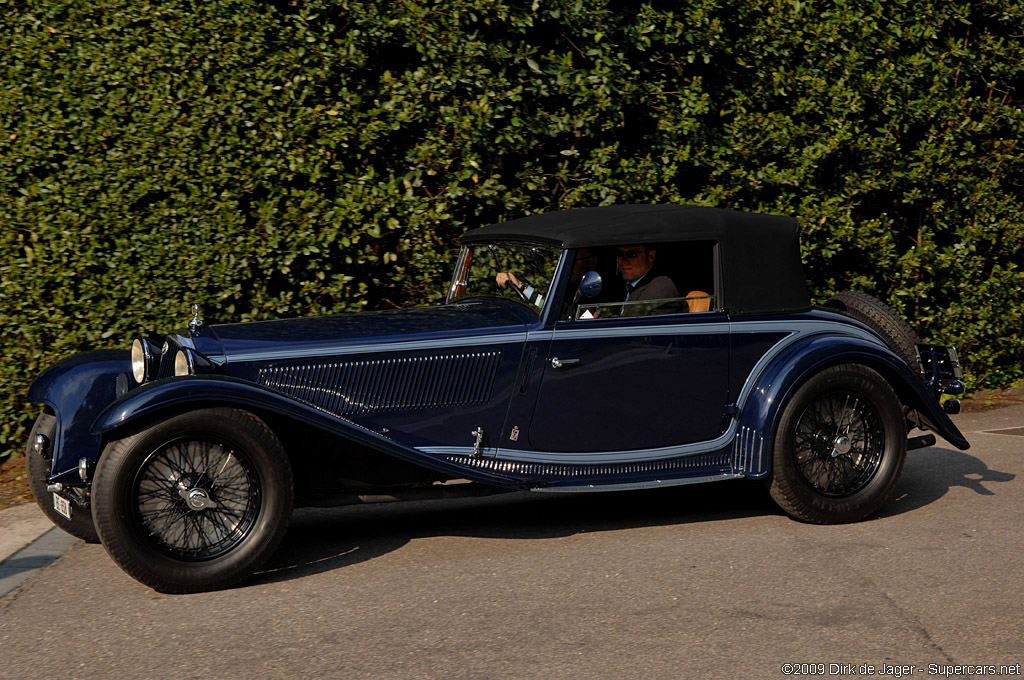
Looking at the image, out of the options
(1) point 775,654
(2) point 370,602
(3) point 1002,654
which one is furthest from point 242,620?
(3) point 1002,654

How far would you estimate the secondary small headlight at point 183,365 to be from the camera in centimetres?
482

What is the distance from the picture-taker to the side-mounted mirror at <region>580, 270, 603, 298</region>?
5137mm

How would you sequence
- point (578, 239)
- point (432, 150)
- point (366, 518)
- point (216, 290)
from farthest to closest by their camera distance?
1. point (432, 150)
2. point (216, 290)
3. point (366, 518)
4. point (578, 239)

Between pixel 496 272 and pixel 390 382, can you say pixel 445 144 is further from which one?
pixel 390 382

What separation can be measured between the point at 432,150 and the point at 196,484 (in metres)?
3.48

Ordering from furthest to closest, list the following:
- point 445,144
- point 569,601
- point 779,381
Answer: point 445,144 < point 779,381 < point 569,601

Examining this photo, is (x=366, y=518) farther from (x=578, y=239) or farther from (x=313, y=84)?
(x=313, y=84)

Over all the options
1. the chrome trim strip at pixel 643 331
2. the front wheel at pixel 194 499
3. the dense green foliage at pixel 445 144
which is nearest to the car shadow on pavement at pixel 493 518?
the front wheel at pixel 194 499

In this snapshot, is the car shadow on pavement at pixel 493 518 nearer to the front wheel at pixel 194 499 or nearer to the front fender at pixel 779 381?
the front wheel at pixel 194 499

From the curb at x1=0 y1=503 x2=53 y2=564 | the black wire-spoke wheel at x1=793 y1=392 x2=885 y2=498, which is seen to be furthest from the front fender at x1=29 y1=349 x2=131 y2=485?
the black wire-spoke wheel at x1=793 y1=392 x2=885 y2=498

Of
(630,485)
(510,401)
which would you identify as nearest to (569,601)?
(630,485)

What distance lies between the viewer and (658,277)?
18.3 ft

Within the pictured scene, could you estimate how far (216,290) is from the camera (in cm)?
688

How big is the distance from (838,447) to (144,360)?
11.9ft
